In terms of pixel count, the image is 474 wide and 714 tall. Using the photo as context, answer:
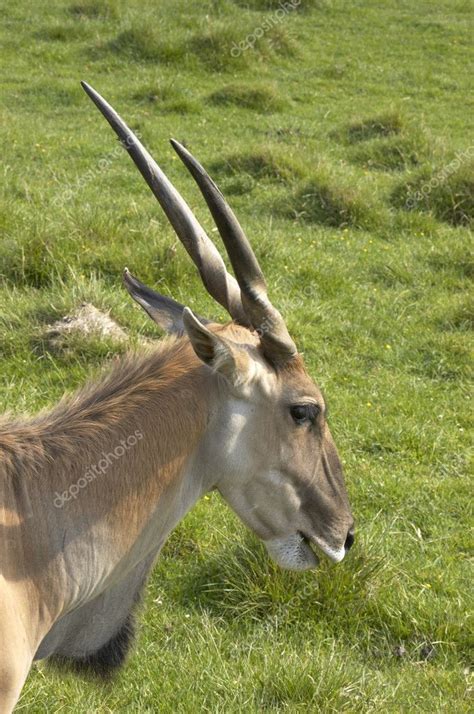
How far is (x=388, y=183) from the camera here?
10828 mm

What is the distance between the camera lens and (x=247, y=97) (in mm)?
13445

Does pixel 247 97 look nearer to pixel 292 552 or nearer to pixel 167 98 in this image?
pixel 167 98

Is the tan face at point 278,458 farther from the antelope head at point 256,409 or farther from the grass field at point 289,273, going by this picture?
the grass field at point 289,273

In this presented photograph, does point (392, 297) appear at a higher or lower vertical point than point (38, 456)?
lower

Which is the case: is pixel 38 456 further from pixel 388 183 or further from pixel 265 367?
pixel 388 183

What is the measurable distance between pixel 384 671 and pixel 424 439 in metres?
2.21

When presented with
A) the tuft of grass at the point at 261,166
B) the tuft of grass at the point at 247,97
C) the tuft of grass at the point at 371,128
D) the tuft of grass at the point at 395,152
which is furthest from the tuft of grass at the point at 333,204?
the tuft of grass at the point at 247,97

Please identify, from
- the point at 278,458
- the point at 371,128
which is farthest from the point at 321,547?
the point at 371,128

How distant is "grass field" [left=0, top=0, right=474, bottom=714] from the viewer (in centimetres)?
446

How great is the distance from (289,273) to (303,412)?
5.01 meters

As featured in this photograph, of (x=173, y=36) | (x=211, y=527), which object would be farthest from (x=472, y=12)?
(x=211, y=527)

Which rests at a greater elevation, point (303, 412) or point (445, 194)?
point (303, 412)

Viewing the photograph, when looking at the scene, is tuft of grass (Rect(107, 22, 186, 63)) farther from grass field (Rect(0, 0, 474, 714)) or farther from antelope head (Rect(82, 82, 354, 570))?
antelope head (Rect(82, 82, 354, 570))

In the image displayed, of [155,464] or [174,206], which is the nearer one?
[155,464]
